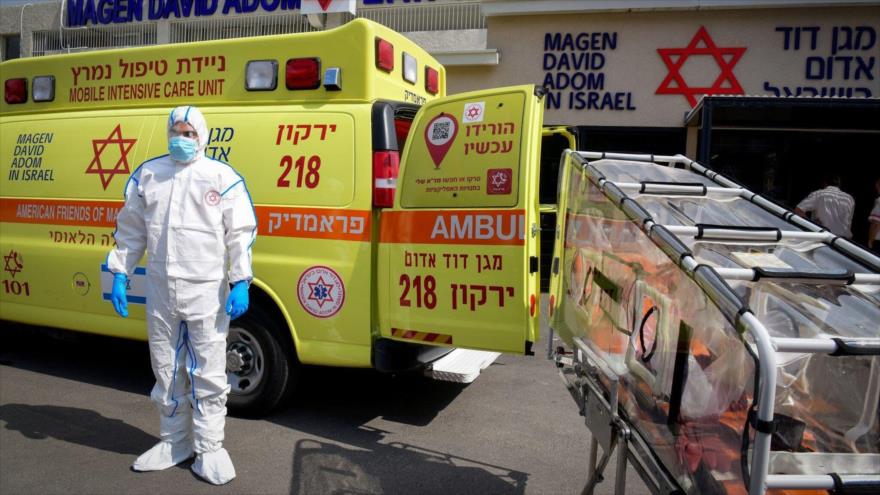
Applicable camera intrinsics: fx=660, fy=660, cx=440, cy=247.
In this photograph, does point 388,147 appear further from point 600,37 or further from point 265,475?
point 600,37

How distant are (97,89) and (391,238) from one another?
2.89m

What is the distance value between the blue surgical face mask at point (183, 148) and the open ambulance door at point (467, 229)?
116 cm

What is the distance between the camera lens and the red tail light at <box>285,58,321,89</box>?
14.3ft

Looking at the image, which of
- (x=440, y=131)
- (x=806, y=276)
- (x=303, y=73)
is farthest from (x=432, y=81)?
(x=806, y=276)

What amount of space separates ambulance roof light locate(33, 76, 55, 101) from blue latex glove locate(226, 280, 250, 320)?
309 cm

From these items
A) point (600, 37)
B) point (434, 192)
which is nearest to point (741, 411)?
point (434, 192)

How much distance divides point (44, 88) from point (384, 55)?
10.1 ft

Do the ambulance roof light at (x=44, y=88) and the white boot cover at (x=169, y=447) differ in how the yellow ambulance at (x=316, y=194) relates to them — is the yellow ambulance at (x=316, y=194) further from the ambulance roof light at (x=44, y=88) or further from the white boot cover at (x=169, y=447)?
the white boot cover at (x=169, y=447)

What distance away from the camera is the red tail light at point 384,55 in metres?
4.30

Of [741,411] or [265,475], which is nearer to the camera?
[741,411]

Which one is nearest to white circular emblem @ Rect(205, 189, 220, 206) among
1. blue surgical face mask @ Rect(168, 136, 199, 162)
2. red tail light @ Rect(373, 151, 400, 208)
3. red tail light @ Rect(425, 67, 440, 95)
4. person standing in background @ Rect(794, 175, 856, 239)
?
blue surgical face mask @ Rect(168, 136, 199, 162)

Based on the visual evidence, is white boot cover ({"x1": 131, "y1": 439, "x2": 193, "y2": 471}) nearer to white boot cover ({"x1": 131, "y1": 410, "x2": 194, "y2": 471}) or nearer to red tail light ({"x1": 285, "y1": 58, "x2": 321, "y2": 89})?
white boot cover ({"x1": 131, "y1": 410, "x2": 194, "y2": 471})

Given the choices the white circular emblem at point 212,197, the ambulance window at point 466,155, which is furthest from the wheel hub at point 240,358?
the ambulance window at point 466,155

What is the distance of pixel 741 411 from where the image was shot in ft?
6.15
